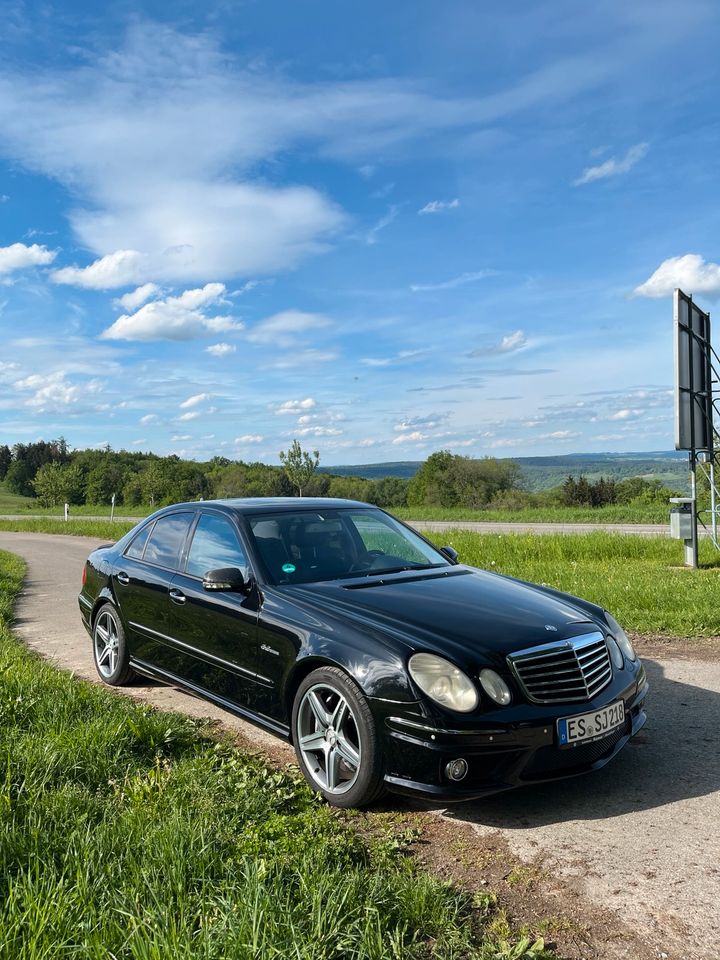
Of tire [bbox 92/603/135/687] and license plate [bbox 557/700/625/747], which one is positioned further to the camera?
tire [bbox 92/603/135/687]

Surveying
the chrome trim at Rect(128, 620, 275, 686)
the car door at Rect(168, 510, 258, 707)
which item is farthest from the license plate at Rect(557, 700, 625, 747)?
the car door at Rect(168, 510, 258, 707)

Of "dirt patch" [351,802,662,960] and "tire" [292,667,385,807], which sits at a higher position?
"tire" [292,667,385,807]

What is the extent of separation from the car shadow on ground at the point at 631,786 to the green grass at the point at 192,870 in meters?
0.73

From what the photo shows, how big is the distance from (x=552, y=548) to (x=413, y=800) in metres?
10.9

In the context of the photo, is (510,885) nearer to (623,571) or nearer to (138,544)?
(138,544)

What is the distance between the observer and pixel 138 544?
639 cm

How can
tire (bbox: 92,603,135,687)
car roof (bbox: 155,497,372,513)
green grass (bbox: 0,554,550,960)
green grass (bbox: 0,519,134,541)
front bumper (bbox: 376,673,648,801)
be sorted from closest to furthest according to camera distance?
green grass (bbox: 0,554,550,960) → front bumper (bbox: 376,673,648,801) → car roof (bbox: 155,497,372,513) → tire (bbox: 92,603,135,687) → green grass (bbox: 0,519,134,541)

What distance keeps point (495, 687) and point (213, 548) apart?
2288mm

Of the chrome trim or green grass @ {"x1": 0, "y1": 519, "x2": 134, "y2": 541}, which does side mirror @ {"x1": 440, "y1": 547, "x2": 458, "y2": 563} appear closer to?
the chrome trim

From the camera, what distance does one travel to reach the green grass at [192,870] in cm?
255

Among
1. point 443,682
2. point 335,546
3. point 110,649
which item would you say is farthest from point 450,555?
point 110,649

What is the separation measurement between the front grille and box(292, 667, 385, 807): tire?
74cm

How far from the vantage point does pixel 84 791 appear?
379cm

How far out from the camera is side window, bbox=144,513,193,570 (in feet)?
18.9
